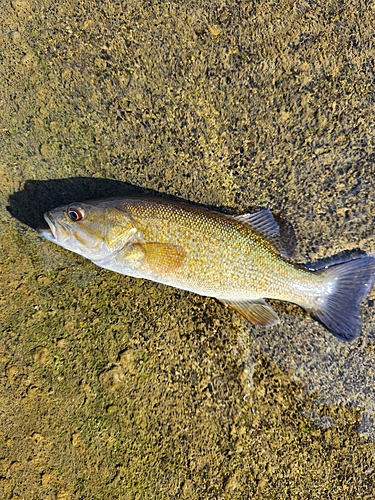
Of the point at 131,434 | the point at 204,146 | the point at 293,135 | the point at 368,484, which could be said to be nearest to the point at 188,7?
the point at 204,146

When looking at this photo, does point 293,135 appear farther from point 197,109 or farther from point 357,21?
point 357,21

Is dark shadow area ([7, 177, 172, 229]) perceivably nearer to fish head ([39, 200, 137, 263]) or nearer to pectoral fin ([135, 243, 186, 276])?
fish head ([39, 200, 137, 263])

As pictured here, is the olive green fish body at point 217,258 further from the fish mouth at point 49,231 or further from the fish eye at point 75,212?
the fish mouth at point 49,231

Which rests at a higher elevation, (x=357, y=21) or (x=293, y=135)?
(x=357, y=21)

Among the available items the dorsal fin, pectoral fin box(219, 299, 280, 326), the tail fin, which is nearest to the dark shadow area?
the dorsal fin

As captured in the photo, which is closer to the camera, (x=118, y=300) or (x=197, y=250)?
(x=197, y=250)
